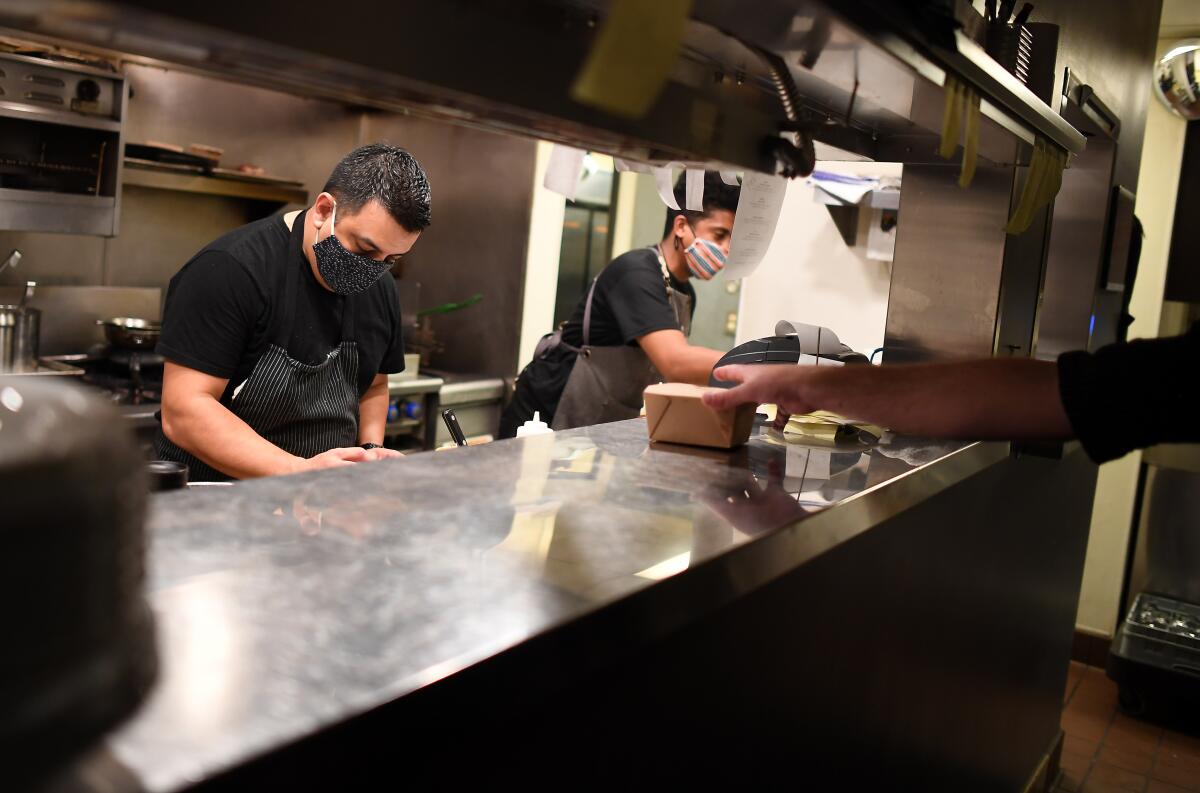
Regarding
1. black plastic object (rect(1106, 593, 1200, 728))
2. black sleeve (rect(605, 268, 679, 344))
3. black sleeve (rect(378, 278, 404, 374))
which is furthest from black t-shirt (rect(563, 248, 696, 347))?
black plastic object (rect(1106, 593, 1200, 728))

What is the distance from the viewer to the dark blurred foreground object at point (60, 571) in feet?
1.99

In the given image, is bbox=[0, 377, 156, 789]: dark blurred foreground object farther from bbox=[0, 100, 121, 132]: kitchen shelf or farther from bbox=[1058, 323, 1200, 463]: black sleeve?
bbox=[0, 100, 121, 132]: kitchen shelf

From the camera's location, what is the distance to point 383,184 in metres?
Result: 2.48

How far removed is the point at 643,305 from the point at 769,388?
1620 millimetres

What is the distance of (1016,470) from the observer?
2.95 metres

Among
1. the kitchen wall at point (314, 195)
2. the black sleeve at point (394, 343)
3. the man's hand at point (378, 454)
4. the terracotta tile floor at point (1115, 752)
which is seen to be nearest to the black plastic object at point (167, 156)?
the kitchen wall at point (314, 195)

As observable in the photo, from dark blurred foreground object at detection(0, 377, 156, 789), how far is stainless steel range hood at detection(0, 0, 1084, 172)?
0.30m

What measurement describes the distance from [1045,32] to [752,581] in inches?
79.4

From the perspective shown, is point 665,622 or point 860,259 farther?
point 860,259

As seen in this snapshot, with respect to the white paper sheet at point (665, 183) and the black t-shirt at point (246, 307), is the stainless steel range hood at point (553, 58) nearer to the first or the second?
the white paper sheet at point (665, 183)

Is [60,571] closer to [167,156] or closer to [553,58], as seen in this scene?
[553,58]

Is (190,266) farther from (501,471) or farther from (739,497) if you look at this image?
(739,497)

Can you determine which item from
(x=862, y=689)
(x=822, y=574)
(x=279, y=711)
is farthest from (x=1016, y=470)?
(x=279, y=711)

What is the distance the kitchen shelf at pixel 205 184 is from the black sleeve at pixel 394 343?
2326 mm
